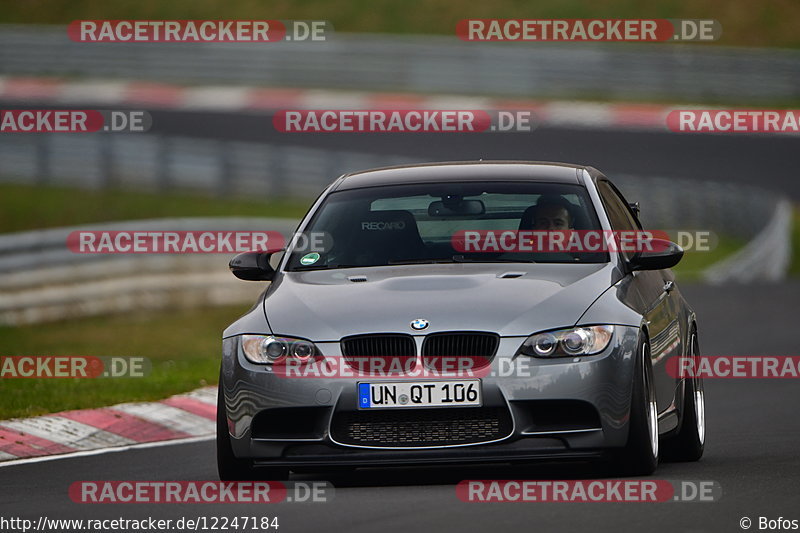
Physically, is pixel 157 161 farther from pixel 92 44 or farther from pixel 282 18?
pixel 282 18

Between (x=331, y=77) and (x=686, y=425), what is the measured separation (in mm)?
33890

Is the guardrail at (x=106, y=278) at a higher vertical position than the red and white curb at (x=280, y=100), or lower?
lower

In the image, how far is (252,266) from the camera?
9.48 m

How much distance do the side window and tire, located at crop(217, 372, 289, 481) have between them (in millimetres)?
2179

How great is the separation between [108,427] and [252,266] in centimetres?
239

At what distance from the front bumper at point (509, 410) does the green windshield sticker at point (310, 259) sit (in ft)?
3.74

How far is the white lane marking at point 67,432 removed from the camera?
36.0 ft

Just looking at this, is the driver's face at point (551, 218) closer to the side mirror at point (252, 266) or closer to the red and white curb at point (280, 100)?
the side mirror at point (252, 266)

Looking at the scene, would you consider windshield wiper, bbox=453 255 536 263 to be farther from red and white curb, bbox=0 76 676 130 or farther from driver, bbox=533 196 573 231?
red and white curb, bbox=0 76 676 130

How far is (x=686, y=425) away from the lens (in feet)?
32.1

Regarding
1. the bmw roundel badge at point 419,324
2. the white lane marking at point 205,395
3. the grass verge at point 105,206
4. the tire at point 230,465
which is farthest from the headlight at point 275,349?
the grass verge at point 105,206

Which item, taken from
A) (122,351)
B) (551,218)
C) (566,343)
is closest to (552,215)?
(551,218)

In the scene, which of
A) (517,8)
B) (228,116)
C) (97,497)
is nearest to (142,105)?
(228,116)

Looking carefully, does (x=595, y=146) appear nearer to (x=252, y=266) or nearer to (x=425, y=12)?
(x=425, y=12)
